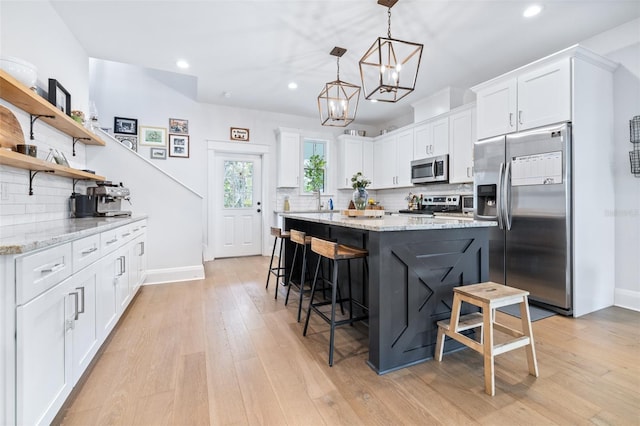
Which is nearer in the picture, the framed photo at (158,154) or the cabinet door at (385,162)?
the framed photo at (158,154)

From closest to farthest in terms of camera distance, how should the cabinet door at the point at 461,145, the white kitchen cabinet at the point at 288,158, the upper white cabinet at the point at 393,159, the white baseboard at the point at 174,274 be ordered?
the white baseboard at the point at 174,274, the cabinet door at the point at 461,145, the upper white cabinet at the point at 393,159, the white kitchen cabinet at the point at 288,158

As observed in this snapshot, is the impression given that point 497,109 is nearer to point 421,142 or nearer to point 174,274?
point 421,142

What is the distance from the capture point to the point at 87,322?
5.72 ft

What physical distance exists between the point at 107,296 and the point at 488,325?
2545 millimetres

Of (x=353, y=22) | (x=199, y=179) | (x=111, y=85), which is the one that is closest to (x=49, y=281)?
(x=353, y=22)

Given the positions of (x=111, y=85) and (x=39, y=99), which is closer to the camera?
(x=39, y=99)

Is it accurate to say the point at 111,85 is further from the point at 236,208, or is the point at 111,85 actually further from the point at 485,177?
the point at 485,177

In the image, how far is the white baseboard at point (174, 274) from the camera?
151 inches

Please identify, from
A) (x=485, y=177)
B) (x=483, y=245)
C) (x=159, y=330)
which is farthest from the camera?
(x=485, y=177)

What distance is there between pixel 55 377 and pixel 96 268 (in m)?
0.74

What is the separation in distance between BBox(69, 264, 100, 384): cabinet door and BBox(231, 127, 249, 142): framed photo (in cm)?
410

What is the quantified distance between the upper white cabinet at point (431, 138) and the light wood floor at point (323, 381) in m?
2.85

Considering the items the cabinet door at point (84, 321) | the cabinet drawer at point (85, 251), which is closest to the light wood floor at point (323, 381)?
the cabinet door at point (84, 321)

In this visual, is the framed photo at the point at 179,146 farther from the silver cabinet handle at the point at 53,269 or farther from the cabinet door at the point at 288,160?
the silver cabinet handle at the point at 53,269
